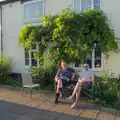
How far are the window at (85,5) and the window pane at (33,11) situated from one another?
231 centimetres

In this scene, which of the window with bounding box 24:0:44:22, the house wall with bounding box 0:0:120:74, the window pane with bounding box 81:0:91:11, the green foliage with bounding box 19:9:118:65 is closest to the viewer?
the green foliage with bounding box 19:9:118:65

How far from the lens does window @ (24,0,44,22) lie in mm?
12828

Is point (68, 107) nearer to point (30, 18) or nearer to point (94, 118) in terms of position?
point (94, 118)

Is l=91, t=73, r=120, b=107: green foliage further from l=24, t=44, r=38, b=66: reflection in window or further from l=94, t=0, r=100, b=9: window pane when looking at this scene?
l=24, t=44, r=38, b=66: reflection in window

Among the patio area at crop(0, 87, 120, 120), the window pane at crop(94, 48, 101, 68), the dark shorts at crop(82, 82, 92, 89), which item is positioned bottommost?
the patio area at crop(0, 87, 120, 120)

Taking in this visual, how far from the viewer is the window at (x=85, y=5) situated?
11.0 metres

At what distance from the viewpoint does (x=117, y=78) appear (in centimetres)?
1026

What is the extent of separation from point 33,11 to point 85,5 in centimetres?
337

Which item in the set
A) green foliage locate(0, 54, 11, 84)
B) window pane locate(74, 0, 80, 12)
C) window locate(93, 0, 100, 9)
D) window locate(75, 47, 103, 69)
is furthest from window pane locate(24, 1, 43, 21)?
window locate(75, 47, 103, 69)

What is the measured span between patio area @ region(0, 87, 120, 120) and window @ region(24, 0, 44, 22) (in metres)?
5.68

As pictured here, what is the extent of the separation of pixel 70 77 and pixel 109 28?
2.84m

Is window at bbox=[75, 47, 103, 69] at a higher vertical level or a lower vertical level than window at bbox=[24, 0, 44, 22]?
lower

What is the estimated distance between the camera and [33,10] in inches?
517

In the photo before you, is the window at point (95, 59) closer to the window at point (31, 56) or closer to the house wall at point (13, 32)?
the window at point (31, 56)
